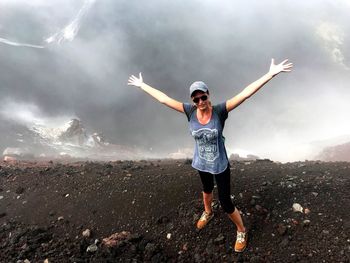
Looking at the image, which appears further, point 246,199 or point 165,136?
point 165,136

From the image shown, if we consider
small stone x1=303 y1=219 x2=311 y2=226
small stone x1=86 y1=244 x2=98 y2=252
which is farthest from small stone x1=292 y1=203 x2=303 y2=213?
small stone x1=86 y1=244 x2=98 y2=252

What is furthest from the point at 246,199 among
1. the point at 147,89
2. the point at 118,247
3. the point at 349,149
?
the point at 349,149

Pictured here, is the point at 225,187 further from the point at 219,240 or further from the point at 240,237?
the point at 219,240

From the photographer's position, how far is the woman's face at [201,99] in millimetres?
4049

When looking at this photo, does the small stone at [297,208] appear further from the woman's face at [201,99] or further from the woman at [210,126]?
the woman's face at [201,99]

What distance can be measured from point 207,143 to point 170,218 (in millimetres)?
1768

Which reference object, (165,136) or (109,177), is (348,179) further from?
(165,136)

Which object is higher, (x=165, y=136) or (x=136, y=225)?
(x=165, y=136)

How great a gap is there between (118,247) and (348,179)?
379 cm

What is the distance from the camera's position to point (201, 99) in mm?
4066

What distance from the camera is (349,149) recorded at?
19359mm

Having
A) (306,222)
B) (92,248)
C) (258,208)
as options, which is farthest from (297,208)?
(92,248)

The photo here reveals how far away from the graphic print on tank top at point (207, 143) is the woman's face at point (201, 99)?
0.83ft

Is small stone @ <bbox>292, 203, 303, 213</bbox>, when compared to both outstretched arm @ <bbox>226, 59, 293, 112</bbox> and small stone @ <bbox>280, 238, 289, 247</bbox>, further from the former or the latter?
outstretched arm @ <bbox>226, 59, 293, 112</bbox>
